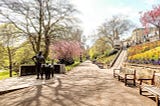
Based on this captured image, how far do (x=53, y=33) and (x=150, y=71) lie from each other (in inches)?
458

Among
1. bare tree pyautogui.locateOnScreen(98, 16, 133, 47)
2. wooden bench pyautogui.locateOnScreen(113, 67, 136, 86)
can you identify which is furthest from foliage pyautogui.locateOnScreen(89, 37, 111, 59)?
wooden bench pyautogui.locateOnScreen(113, 67, 136, 86)

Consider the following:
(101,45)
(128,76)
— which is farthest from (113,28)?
(128,76)

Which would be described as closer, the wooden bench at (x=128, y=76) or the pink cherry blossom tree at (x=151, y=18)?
the wooden bench at (x=128, y=76)

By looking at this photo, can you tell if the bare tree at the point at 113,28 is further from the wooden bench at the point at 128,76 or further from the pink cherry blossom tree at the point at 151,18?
the wooden bench at the point at 128,76

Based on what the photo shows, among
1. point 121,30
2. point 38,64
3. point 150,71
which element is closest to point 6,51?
point 38,64

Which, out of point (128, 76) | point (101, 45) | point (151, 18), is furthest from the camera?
point (101, 45)

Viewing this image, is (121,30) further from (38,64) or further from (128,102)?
(128,102)

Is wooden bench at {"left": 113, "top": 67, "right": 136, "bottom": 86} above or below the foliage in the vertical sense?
below

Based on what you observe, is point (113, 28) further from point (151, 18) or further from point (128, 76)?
point (128, 76)

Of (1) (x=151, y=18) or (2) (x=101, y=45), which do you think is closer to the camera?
(1) (x=151, y=18)

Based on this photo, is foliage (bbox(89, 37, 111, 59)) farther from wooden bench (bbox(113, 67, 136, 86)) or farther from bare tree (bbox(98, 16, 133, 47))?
wooden bench (bbox(113, 67, 136, 86))

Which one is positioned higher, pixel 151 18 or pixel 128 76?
pixel 151 18

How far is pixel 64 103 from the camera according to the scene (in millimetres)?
7281

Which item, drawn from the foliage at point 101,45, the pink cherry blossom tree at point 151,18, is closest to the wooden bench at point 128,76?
the pink cherry blossom tree at point 151,18
